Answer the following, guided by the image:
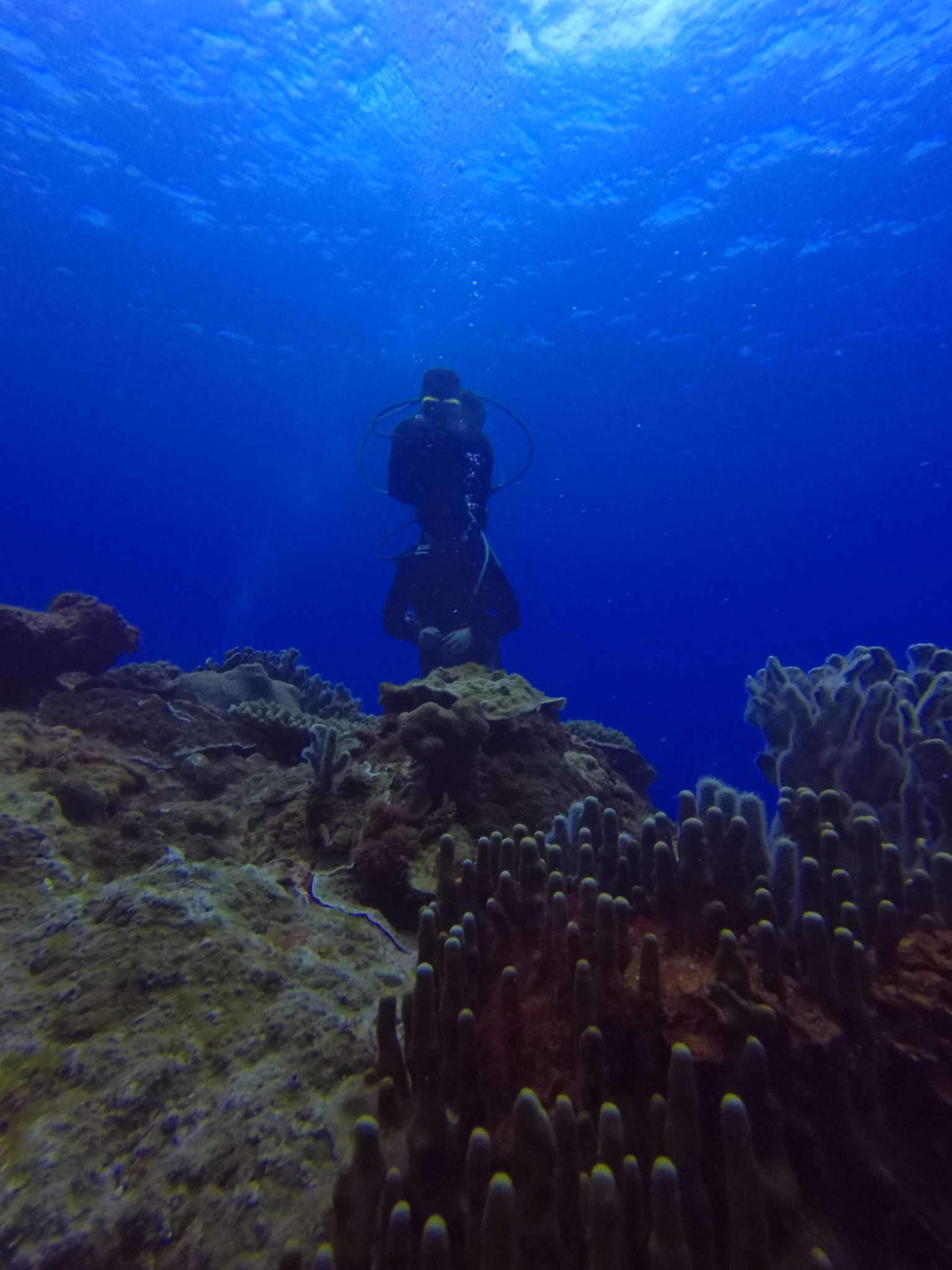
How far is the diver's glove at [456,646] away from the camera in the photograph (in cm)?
1228

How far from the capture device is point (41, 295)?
41.8m

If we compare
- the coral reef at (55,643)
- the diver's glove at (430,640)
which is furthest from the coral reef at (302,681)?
the diver's glove at (430,640)

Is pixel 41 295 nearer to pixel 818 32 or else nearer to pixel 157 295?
pixel 157 295

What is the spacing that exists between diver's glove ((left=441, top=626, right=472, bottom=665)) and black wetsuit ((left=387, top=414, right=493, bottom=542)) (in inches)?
97.3

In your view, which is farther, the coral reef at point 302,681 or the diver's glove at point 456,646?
the diver's glove at point 456,646

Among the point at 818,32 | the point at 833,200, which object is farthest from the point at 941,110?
the point at 818,32

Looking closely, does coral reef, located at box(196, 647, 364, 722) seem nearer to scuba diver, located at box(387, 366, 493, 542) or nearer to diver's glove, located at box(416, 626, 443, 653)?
diver's glove, located at box(416, 626, 443, 653)

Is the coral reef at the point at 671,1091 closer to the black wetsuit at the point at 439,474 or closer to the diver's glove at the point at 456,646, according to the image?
the diver's glove at the point at 456,646

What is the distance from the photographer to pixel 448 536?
13555 millimetres

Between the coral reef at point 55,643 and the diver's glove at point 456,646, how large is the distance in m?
5.66

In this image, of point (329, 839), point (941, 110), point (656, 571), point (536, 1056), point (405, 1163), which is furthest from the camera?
point (656, 571)

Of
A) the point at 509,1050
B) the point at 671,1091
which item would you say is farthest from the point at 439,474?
the point at 671,1091

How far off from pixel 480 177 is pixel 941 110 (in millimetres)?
20027

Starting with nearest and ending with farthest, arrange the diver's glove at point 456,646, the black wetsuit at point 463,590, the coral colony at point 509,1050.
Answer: the coral colony at point 509,1050
the diver's glove at point 456,646
the black wetsuit at point 463,590
